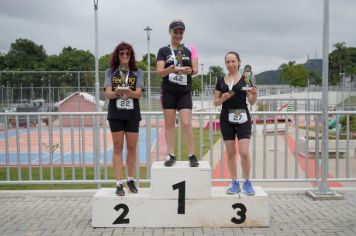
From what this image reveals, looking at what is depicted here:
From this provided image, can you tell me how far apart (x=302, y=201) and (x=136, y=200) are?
2.84 metres

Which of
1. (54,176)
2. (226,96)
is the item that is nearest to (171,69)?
(226,96)

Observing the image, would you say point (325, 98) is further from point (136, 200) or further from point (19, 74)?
point (19, 74)

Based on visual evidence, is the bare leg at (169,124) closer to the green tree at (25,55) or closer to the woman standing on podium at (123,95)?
the woman standing on podium at (123,95)

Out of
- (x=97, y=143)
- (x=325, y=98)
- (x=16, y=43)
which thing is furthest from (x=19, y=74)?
(x=16, y=43)

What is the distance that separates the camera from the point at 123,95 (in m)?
5.54

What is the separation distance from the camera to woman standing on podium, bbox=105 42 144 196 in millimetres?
5574

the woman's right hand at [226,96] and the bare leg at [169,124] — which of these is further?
the bare leg at [169,124]

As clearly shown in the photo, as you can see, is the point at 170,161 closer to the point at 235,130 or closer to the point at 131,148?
the point at 131,148

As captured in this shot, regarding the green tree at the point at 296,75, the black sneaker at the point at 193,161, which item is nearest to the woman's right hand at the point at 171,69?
the black sneaker at the point at 193,161

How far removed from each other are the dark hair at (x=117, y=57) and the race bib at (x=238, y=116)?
54.5 inches

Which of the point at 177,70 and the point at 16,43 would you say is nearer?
the point at 177,70

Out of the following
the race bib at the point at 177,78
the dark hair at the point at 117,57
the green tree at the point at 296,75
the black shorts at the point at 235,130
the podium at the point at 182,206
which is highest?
the green tree at the point at 296,75

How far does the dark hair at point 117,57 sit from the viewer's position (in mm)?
5672

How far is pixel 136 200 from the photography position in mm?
5613
